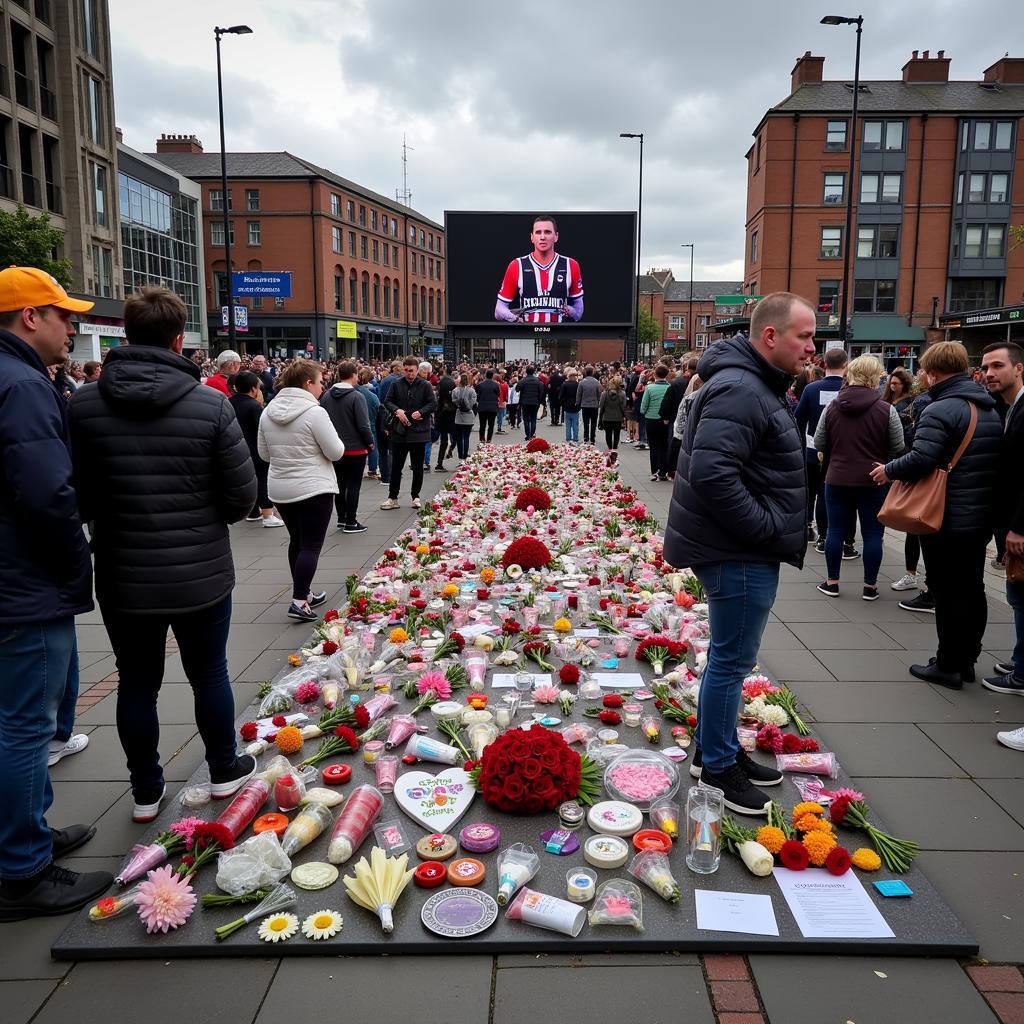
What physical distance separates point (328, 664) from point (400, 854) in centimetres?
193

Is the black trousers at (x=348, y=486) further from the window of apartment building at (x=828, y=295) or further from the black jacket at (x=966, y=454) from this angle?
the window of apartment building at (x=828, y=295)

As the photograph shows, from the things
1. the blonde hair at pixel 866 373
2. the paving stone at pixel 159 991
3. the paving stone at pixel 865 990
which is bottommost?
the paving stone at pixel 159 991

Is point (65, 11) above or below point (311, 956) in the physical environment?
above

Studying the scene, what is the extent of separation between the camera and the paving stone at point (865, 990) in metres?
2.33

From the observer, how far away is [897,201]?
148 ft

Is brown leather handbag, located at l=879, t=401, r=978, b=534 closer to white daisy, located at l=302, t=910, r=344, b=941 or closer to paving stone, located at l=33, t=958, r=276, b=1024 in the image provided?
white daisy, located at l=302, t=910, r=344, b=941

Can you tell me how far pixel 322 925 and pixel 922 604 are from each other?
5.39 metres

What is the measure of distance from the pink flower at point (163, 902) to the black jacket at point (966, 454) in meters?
4.30

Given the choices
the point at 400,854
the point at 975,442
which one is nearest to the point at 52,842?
the point at 400,854

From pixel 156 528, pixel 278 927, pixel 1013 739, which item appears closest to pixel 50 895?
pixel 278 927

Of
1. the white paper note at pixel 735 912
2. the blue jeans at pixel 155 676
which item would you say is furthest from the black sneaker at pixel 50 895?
the white paper note at pixel 735 912

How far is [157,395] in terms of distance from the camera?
9.70ft

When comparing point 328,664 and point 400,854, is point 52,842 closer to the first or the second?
point 400,854

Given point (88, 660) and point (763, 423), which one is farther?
point (88, 660)
